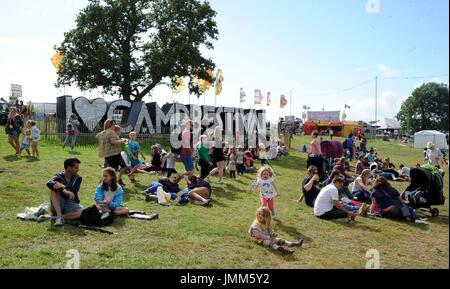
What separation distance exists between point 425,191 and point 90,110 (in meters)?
20.7

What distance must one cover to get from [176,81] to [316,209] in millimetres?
25375

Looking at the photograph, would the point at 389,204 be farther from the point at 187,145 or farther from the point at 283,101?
the point at 283,101

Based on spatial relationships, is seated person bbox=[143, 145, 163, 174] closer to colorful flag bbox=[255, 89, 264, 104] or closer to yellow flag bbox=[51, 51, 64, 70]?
yellow flag bbox=[51, 51, 64, 70]

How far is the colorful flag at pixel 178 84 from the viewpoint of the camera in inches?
1294

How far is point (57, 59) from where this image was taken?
101 ft

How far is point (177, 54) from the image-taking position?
2984cm

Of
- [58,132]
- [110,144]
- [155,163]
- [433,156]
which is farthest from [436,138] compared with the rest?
[58,132]

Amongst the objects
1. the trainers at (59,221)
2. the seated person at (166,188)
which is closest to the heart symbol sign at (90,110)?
the seated person at (166,188)

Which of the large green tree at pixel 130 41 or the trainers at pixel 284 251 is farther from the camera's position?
the large green tree at pixel 130 41

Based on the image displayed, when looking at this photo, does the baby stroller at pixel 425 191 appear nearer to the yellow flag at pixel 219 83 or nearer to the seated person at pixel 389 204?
the seated person at pixel 389 204

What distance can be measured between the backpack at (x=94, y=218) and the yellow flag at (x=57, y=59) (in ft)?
85.0

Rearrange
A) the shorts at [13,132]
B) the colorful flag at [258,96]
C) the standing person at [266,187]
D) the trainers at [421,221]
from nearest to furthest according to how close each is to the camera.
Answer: the standing person at [266,187] → the trainers at [421,221] → the shorts at [13,132] → the colorful flag at [258,96]

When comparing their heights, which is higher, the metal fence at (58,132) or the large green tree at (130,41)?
the large green tree at (130,41)
